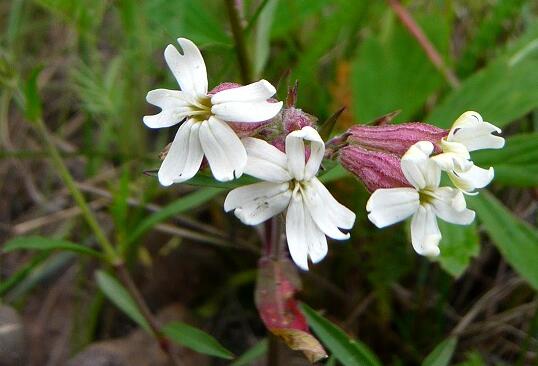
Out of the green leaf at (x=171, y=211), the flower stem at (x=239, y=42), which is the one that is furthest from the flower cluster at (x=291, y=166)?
the green leaf at (x=171, y=211)

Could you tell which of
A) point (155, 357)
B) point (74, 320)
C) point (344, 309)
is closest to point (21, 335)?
point (74, 320)

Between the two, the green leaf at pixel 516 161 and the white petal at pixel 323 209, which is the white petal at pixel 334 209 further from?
the green leaf at pixel 516 161

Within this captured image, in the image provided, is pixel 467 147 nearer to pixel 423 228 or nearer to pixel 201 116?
pixel 423 228

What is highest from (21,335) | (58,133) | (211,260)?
(58,133)

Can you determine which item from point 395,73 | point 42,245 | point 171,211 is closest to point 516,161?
point 395,73

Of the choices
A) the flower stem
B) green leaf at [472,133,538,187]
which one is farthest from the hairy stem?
the flower stem

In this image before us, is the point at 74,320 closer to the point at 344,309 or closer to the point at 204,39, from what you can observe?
the point at 344,309
